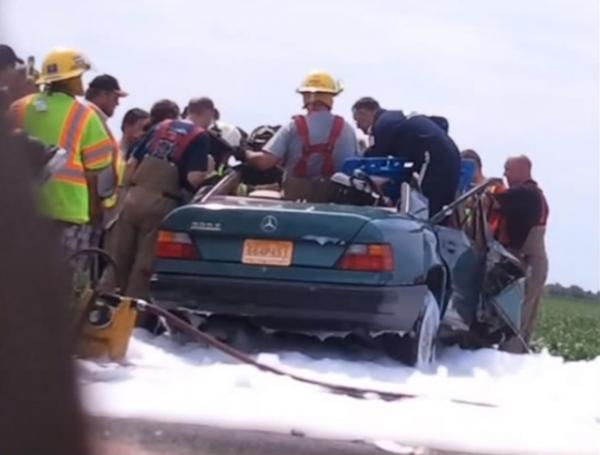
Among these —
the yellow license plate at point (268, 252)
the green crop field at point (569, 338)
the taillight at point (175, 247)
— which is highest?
the yellow license plate at point (268, 252)

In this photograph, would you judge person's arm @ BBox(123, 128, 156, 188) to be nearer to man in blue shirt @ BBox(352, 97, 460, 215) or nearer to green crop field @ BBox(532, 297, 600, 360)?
man in blue shirt @ BBox(352, 97, 460, 215)

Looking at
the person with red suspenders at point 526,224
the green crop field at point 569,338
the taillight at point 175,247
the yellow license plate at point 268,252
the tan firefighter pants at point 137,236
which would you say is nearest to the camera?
the yellow license plate at point 268,252

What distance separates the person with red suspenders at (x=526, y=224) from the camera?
14.0 metres

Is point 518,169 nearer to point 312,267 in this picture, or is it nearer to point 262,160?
point 262,160

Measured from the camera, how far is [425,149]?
10.5 metres

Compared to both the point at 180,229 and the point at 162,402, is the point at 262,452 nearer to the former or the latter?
the point at 162,402

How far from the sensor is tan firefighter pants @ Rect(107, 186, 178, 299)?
10805 mm

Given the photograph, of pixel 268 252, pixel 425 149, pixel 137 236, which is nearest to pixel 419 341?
pixel 268 252

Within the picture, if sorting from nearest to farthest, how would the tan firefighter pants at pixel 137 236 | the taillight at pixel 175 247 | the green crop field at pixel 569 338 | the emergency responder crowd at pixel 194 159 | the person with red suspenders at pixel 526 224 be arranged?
1. the taillight at pixel 175 247
2. the emergency responder crowd at pixel 194 159
3. the tan firefighter pants at pixel 137 236
4. the person with red suspenders at pixel 526 224
5. the green crop field at pixel 569 338

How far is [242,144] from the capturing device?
11.5 m

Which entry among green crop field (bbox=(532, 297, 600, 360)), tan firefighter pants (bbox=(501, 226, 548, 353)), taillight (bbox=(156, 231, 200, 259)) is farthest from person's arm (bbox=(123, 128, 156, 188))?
green crop field (bbox=(532, 297, 600, 360))

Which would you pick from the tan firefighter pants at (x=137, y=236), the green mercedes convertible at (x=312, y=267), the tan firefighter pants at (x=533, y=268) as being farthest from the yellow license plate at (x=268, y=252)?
the tan firefighter pants at (x=533, y=268)

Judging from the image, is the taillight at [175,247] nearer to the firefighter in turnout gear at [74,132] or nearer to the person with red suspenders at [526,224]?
the firefighter in turnout gear at [74,132]

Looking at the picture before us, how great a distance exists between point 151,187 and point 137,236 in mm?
413
